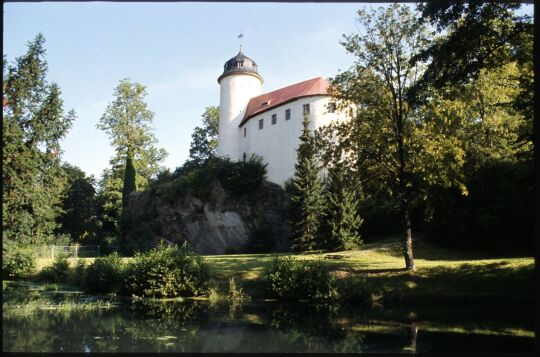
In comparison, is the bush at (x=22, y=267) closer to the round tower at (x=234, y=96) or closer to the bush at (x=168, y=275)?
the bush at (x=168, y=275)

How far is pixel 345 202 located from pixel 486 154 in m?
8.53

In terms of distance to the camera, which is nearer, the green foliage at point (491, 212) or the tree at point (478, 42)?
the tree at point (478, 42)

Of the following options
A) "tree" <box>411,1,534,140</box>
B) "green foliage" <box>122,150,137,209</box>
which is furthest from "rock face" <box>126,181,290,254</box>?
"tree" <box>411,1,534,140</box>

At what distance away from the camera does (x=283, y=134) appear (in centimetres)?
4231

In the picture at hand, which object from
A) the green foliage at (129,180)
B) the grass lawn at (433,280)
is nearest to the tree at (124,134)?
the green foliage at (129,180)

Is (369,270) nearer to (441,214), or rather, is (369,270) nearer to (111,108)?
(441,214)

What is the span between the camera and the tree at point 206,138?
183 feet

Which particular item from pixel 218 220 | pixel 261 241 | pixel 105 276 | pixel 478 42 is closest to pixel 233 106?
pixel 218 220

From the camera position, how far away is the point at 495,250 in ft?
76.3

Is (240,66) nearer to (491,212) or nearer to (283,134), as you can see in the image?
(283,134)

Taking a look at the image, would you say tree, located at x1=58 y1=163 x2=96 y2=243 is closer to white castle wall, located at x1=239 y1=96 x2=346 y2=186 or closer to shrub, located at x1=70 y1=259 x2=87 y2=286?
white castle wall, located at x1=239 y1=96 x2=346 y2=186

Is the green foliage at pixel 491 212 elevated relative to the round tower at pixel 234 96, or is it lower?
lower

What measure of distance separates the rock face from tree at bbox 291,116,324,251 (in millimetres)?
4592

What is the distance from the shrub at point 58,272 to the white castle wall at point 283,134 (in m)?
21.8
